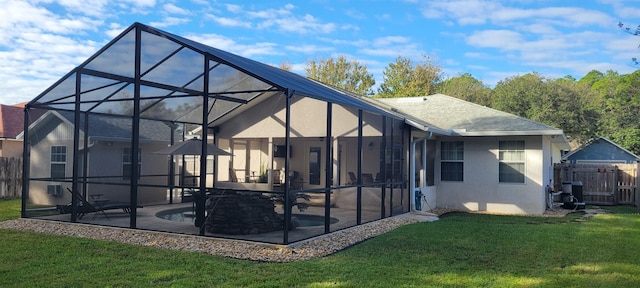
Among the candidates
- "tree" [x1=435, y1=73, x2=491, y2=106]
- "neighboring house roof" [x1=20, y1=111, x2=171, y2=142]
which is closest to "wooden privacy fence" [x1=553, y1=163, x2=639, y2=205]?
"neighboring house roof" [x1=20, y1=111, x2=171, y2=142]

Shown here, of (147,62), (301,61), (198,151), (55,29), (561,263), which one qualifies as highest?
(301,61)

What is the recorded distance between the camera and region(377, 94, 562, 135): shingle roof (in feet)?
45.3

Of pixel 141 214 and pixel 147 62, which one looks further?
pixel 141 214

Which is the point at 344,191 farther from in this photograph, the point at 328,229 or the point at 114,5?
the point at 114,5

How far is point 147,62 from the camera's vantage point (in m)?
9.30

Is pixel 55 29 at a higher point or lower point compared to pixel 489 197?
higher

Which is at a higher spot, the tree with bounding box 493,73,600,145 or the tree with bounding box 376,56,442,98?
the tree with bounding box 376,56,442,98

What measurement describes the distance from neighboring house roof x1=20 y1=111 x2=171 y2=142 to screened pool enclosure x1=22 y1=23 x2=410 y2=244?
0.13ft

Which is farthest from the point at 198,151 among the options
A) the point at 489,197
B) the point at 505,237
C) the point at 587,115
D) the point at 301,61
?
the point at 301,61

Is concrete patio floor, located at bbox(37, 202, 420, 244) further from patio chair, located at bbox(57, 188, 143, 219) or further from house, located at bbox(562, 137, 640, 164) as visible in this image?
house, located at bbox(562, 137, 640, 164)

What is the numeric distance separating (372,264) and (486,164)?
29.4 ft

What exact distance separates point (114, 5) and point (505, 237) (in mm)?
11082

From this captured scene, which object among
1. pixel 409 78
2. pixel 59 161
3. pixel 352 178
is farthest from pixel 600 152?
pixel 59 161

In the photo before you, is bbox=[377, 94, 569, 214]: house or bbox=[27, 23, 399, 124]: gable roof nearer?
bbox=[27, 23, 399, 124]: gable roof
